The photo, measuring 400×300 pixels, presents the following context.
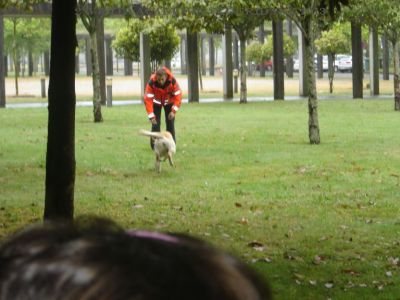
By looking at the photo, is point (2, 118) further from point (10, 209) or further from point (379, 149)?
point (10, 209)

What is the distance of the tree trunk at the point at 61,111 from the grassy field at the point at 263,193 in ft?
4.16

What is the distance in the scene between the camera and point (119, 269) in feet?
2.97

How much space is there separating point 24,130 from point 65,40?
14.5 m

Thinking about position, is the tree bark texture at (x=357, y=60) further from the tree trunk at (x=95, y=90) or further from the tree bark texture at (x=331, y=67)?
the tree trunk at (x=95, y=90)

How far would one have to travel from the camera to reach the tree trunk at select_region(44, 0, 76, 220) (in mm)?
7820

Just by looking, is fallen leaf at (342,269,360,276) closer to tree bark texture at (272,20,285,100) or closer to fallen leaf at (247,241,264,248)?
fallen leaf at (247,241,264,248)

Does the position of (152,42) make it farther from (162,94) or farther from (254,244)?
(254,244)

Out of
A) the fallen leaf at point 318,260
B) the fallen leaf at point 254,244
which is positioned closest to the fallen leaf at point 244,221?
the fallen leaf at point 254,244

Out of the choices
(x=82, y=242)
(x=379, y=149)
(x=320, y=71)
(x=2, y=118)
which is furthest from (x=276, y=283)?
(x=320, y=71)

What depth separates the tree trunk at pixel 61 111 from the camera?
308 inches

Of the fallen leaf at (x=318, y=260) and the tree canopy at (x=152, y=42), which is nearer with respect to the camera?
the fallen leaf at (x=318, y=260)

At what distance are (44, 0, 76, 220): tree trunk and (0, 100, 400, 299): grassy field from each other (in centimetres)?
127

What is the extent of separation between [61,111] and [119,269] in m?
7.11

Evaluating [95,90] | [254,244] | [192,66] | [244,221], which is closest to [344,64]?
[192,66]
